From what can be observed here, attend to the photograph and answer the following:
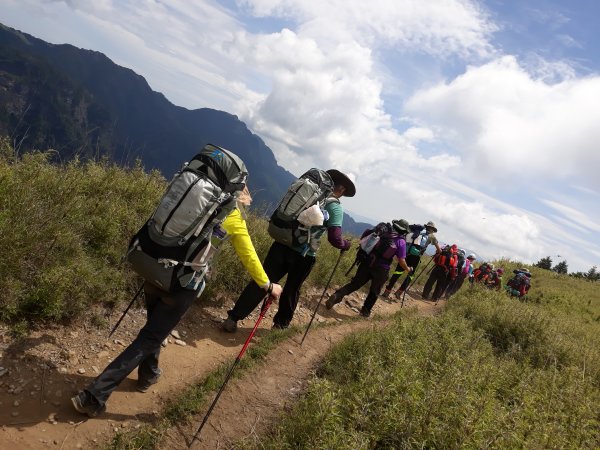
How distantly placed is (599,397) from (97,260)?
816cm

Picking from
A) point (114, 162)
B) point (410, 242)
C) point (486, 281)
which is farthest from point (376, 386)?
point (486, 281)

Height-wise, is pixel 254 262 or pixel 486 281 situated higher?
pixel 486 281

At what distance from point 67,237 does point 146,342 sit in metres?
2.36

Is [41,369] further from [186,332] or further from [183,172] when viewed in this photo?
[183,172]

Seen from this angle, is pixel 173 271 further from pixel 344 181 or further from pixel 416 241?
pixel 416 241

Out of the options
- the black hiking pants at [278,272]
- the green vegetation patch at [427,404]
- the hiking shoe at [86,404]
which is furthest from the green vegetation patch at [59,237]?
the green vegetation patch at [427,404]

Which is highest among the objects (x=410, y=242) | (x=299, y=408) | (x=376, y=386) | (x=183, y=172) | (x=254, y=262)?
(x=410, y=242)

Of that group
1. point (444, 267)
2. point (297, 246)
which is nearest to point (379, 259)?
point (297, 246)

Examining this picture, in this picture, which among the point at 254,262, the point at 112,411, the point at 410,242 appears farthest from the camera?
the point at 410,242

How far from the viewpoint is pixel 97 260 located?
18.2 ft

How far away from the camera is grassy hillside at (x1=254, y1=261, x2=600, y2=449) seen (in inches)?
151

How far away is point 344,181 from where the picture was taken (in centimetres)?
673

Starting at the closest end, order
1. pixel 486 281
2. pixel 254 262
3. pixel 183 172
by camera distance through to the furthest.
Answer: pixel 183 172, pixel 254 262, pixel 486 281

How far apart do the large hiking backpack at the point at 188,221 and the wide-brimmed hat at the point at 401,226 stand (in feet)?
21.0
